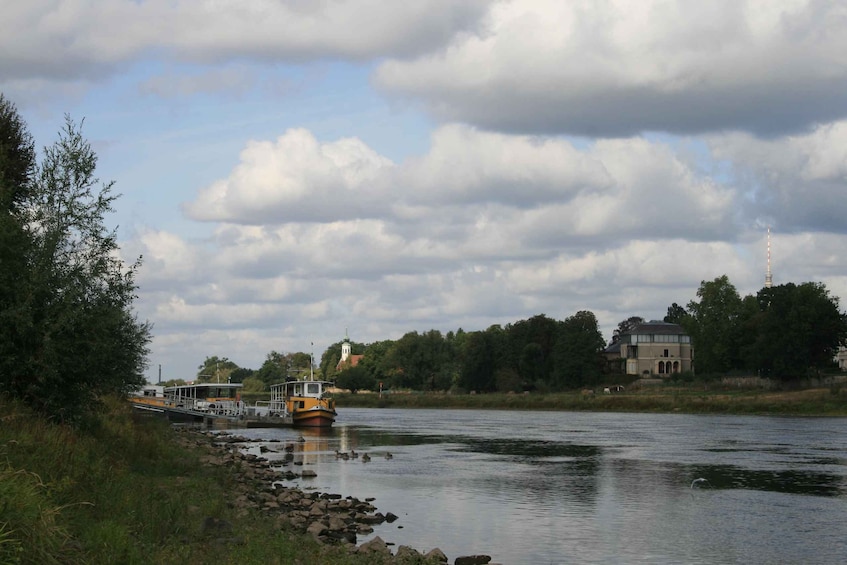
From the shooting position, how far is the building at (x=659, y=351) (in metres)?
192

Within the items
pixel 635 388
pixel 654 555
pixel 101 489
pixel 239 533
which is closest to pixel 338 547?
pixel 239 533

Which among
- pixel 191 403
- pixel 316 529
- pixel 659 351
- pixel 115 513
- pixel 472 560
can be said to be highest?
pixel 659 351

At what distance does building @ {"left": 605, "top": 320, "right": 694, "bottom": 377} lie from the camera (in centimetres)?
19175

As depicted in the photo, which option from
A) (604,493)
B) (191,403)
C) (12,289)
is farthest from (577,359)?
(12,289)

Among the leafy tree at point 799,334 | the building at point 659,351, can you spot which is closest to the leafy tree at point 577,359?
the building at point 659,351

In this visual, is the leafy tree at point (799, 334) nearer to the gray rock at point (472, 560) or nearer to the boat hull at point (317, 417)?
the boat hull at point (317, 417)

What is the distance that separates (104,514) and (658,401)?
12367 cm

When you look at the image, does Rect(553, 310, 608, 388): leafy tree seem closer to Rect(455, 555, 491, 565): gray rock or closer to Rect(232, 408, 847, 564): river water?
Rect(232, 408, 847, 564): river water

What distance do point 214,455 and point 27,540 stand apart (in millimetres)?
35300

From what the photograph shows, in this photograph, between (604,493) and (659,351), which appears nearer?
(604,493)

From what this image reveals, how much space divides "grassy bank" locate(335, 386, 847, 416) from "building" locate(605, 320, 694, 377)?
3521 centimetres

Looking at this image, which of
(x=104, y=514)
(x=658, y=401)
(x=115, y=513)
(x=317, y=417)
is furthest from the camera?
(x=658, y=401)

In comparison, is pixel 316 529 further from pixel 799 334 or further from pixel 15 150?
pixel 799 334

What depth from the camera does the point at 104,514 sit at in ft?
58.9
